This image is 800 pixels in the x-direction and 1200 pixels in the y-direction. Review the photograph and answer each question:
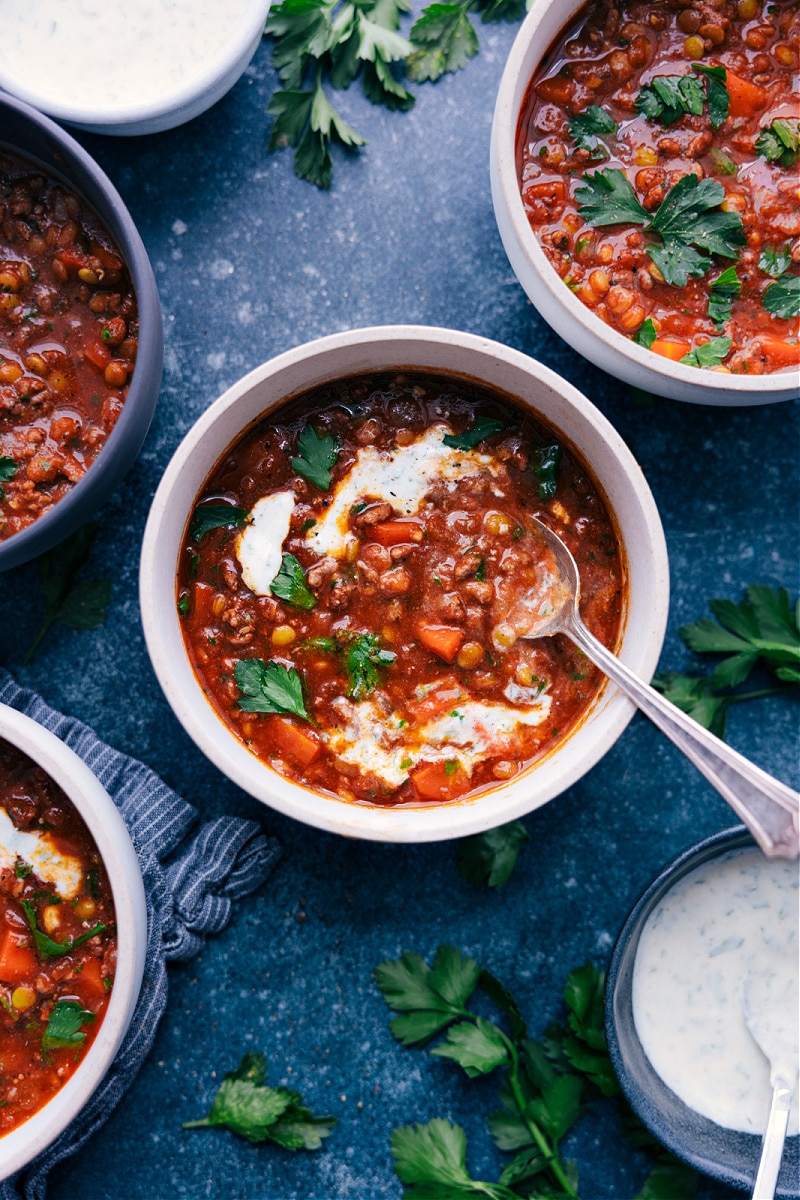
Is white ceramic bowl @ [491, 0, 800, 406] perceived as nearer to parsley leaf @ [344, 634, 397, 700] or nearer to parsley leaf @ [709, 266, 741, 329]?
parsley leaf @ [709, 266, 741, 329]

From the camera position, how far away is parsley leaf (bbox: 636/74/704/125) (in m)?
2.60

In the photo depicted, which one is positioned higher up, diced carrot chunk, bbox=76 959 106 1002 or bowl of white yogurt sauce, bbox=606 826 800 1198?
diced carrot chunk, bbox=76 959 106 1002

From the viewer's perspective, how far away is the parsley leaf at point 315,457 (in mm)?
2551

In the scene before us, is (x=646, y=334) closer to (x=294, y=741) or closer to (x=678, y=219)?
(x=678, y=219)

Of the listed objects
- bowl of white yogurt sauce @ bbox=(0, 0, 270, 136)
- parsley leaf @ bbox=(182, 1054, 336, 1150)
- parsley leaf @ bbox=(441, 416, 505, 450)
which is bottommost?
parsley leaf @ bbox=(182, 1054, 336, 1150)

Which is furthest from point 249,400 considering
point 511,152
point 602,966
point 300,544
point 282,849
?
point 602,966

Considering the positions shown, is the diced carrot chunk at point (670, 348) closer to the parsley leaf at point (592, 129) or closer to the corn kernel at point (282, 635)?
the parsley leaf at point (592, 129)

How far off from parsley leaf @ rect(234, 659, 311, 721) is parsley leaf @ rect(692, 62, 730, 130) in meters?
1.85

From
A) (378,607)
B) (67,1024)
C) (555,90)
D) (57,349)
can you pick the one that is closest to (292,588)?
(378,607)


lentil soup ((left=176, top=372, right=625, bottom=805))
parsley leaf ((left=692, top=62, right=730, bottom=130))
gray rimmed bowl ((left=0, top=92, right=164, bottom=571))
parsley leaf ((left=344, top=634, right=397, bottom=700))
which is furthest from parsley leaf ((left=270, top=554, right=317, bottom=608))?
parsley leaf ((left=692, top=62, right=730, bottom=130))

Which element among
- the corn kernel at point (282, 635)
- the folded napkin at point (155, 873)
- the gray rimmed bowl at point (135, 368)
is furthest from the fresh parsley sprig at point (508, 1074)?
the gray rimmed bowl at point (135, 368)

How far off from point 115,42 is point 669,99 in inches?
59.3

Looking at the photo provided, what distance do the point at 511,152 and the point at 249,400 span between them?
874mm

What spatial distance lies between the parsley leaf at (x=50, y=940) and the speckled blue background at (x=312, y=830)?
18.5 inches
